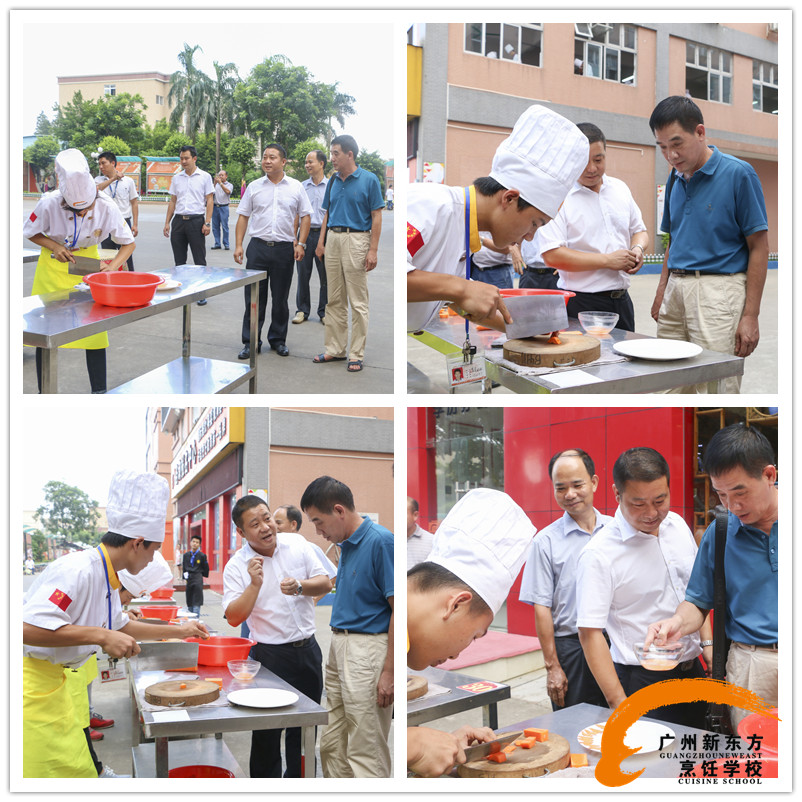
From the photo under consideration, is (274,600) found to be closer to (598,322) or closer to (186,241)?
(598,322)

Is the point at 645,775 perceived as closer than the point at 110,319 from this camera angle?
Yes

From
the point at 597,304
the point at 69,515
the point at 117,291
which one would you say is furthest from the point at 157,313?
the point at 597,304

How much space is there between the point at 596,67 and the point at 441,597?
352 cm

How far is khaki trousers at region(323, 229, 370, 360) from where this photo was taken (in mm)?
4281

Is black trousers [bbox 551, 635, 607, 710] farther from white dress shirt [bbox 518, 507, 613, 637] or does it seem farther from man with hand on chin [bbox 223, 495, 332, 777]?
man with hand on chin [bbox 223, 495, 332, 777]

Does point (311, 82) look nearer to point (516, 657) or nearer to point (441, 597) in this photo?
point (441, 597)

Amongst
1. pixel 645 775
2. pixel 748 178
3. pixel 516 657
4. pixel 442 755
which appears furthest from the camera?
pixel 516 657

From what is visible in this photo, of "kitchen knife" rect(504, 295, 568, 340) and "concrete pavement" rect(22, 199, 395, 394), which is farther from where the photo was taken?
"concrete pavement" rect(22, 199, 395, 394)

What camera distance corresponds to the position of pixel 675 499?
284 cm

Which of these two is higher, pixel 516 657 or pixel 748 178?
pixel 748 178

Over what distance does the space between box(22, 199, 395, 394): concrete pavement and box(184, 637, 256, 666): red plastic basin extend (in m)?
1.41

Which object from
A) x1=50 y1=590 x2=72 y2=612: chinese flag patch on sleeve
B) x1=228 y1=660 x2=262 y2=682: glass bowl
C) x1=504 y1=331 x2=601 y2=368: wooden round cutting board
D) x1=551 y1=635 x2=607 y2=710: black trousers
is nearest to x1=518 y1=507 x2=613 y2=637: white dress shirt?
x1=551 y1=635 x2=607 y2=710: black trousers

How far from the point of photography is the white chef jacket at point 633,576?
2.31 metres

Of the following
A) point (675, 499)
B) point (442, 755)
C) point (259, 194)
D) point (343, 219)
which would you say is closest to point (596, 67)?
point (343, 219)
